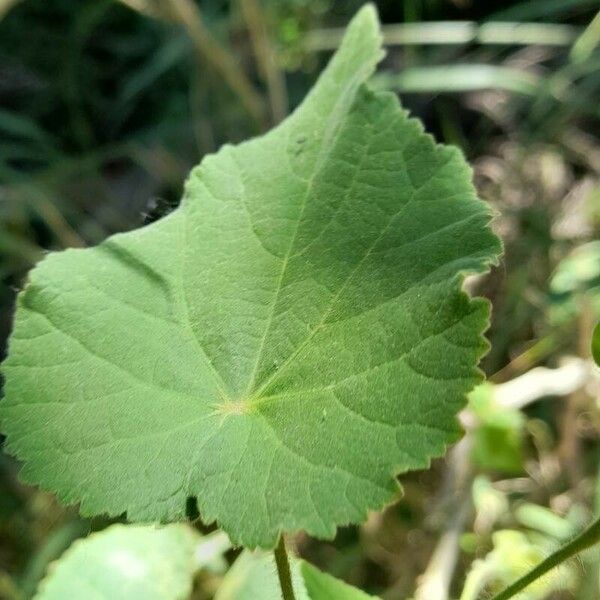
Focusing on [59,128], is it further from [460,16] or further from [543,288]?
[543,288]

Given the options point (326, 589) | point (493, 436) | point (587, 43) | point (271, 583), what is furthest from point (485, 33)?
point (326, 589)

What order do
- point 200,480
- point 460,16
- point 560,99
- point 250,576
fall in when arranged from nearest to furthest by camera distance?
point 200,480 → point 250,576 → point 560,99 → point 460,16

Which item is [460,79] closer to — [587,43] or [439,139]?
[439,139]

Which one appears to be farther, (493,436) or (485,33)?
(485,33)

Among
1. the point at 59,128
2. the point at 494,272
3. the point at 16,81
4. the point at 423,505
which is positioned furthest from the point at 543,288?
the point at 16,81

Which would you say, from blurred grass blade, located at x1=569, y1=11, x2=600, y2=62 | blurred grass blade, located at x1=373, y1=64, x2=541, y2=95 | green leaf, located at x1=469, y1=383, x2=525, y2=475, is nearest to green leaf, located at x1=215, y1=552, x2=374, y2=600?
green leaf, located at x1=469, y1=383, x2=525, y2=475

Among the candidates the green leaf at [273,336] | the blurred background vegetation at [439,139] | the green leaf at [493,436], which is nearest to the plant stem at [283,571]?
the green leaf at [273,336]
